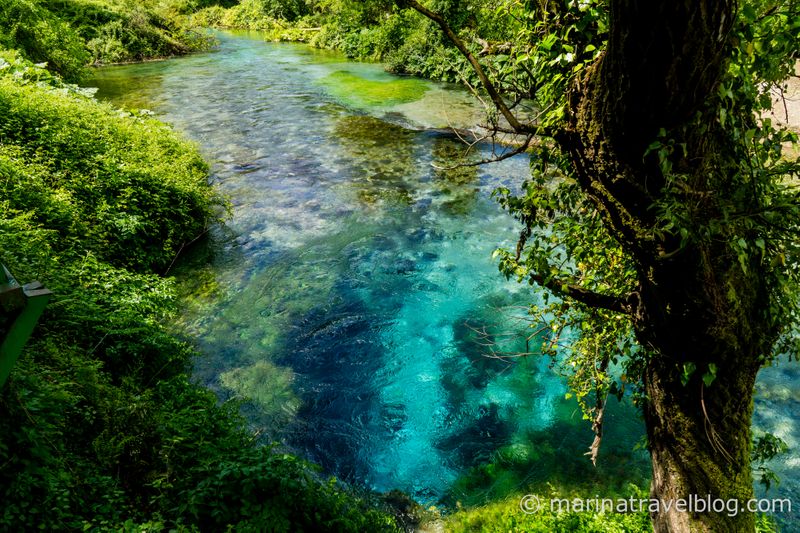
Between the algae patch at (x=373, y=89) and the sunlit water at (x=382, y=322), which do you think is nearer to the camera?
the sunlit water at (x=382, y=322)

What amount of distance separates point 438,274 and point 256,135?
10.6 meters

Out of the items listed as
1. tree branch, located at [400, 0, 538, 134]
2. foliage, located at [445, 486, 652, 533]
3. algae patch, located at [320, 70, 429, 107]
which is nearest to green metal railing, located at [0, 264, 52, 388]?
tree branch, located at [400, 0, 538, 134]

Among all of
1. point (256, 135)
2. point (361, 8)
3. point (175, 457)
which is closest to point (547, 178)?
point (175, 457)

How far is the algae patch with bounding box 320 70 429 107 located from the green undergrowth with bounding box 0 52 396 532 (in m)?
12.8

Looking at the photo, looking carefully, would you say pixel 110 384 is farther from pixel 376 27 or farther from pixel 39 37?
pixel 376 27

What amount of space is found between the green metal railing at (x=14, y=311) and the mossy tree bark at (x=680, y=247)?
10.7ft

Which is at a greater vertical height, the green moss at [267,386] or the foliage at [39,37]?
the foliage at [39,37]

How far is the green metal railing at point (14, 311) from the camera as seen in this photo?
2492 millimetres

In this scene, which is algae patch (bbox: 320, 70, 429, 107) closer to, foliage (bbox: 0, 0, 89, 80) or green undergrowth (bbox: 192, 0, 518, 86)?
green undergrowth (bbox: 192, 0, 518, 86)

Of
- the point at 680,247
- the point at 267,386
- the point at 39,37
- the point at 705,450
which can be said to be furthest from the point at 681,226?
the point at 39,37

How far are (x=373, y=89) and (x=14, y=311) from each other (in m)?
22.2

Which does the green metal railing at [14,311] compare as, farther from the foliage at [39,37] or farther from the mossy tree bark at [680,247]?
the foliage at [39,37]

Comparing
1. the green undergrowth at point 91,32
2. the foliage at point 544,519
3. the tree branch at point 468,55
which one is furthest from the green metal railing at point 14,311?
the green undergrowth at point 91,32

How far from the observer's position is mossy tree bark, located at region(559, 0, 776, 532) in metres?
2.45
